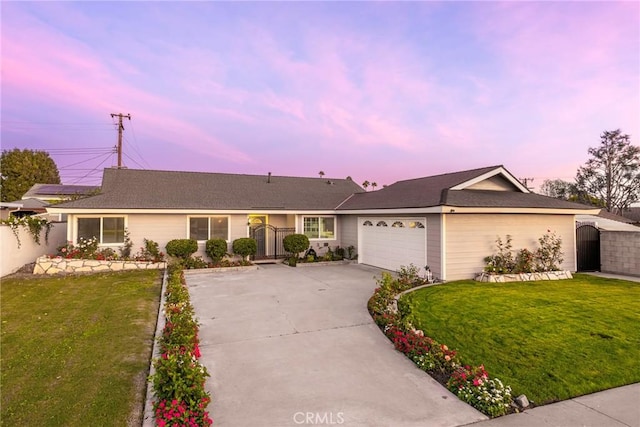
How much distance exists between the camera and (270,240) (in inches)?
662

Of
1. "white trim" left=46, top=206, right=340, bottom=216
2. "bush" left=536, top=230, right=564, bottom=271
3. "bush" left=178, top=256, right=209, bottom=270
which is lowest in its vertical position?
"bush" left=178, top=256, right=209, bottom=270

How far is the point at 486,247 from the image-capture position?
36.0 ft

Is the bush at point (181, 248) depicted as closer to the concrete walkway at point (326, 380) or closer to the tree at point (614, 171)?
the concrete walkway at point (326, 380)

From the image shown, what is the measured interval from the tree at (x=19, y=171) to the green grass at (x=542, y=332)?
56822 millimetres

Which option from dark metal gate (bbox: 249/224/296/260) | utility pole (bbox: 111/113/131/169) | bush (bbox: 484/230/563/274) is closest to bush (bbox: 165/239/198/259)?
dark metal gate (bbox: 249/224/296/260)

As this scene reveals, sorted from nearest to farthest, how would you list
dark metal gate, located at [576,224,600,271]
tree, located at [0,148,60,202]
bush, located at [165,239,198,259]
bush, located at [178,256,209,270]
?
dark metal gate, located at [576,224,600,271], bush, located at [178,256,209,270], bush, located at [165,239,198,259], tree, located at [0,148,60,202]

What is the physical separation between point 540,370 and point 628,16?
482 inches

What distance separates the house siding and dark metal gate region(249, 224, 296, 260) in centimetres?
824

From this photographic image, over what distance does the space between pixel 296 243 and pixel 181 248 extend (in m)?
4.89

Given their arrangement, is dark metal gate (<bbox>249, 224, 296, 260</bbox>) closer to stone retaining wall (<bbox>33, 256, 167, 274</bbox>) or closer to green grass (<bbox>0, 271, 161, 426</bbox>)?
stone retaining wall (<bbox>33, 256, 167, 274</bbox>)

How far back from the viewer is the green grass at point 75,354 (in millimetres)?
3619

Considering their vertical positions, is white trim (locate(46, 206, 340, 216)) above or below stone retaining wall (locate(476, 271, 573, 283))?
above

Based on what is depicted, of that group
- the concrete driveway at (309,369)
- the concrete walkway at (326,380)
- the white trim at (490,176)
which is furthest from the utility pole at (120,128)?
the white trim at (490,176)

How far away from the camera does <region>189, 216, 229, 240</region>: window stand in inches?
568
